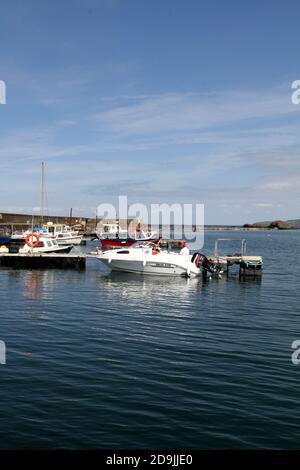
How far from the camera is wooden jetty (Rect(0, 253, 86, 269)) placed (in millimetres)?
51656

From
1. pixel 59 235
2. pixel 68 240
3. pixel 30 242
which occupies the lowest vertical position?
pixel 68 240

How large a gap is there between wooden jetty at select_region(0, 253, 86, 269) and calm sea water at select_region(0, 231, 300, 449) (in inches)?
730

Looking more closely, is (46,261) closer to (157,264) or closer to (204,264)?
(157,264)

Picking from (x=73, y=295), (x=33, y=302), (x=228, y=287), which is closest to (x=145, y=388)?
(x=33, y=302)

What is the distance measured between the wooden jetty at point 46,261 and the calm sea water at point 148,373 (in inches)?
730

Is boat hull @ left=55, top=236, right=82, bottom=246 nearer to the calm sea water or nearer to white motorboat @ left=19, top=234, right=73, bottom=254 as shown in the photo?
white motorboat @ left=19, top=234, right=73, bottom=254

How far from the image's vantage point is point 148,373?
16547mm

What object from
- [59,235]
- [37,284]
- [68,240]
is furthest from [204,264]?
[59,235]

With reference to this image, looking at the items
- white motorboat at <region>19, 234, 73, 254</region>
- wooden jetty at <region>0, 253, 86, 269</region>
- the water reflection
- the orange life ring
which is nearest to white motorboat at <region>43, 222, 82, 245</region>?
white motorboat at <region>19, 234, 73, 254</region>

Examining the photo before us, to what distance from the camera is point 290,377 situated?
16.4 metres

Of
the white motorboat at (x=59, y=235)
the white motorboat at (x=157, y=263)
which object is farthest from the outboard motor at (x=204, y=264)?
the white motorboat at (x=59, y=235)

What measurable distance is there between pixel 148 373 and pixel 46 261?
122 feet

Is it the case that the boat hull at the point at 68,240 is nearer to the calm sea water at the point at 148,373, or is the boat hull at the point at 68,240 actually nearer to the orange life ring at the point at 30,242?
the orange life ring at the point at 30,242
